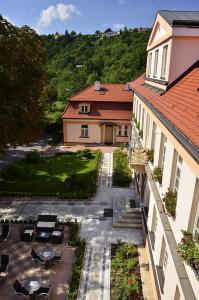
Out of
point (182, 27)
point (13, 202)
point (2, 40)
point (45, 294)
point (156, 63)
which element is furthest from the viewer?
point (13, 202)

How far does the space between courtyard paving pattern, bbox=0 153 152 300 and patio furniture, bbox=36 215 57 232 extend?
1.26 m

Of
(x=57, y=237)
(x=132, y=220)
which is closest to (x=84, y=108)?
(x=132, y=220)

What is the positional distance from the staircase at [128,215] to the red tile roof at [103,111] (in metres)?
15.4

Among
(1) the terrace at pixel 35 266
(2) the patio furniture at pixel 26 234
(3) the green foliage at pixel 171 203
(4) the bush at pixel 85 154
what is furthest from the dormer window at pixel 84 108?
(3) the green foliage at pixel 171 203

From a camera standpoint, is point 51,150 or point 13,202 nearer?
point 13,202

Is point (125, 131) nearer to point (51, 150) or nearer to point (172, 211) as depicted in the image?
point (51, 150)

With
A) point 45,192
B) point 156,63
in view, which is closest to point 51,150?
point 45,192

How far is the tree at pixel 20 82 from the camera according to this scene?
45.1 feet

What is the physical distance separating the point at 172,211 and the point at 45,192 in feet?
41.7

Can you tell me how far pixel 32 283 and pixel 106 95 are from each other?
80.2 ft

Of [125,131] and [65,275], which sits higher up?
[125,131]

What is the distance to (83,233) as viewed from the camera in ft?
50.9

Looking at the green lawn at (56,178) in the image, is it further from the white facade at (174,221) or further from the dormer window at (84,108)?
the white facade at (174,221)

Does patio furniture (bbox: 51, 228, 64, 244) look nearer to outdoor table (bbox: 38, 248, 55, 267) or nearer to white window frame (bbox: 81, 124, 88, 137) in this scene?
outdoor table (bbox: 38, 248, 55, 267)
